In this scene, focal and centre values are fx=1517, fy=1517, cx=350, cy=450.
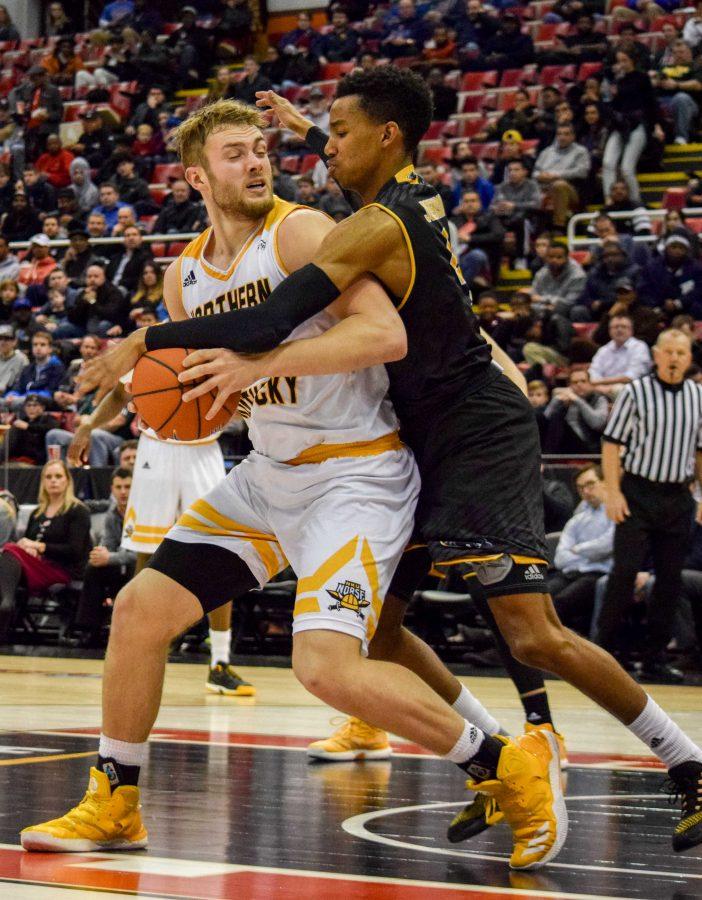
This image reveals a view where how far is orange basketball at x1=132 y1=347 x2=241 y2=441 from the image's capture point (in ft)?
12.1

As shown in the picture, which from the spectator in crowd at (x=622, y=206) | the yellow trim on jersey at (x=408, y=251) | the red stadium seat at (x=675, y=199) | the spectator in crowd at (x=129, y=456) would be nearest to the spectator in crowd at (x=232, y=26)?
the spectator in crowd at (x=622, y=206)

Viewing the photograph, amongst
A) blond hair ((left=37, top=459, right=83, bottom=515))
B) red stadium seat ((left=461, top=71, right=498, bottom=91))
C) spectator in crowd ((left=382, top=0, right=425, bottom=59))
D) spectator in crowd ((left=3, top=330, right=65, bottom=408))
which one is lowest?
blond hair ((left=37, top=459, right=83, bottom=515))

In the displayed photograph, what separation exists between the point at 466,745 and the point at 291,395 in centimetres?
99

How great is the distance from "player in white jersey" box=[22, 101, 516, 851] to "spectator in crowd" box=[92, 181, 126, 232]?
49.9 ft

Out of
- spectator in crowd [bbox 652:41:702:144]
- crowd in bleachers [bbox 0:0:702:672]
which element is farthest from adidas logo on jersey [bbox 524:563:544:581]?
spectator in crowd [bbox 652:41:702:144]

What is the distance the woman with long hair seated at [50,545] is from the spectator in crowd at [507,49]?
9.19m

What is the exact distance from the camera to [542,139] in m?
16.5

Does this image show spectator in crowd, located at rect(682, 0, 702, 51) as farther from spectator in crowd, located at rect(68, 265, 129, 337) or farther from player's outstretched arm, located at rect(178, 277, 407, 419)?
player's outstretched arm, located at rect(178, 277, 407, 419)

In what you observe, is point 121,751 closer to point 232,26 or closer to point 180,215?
point 180,215

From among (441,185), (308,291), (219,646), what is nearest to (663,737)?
(308,291)

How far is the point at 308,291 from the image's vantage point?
365cm

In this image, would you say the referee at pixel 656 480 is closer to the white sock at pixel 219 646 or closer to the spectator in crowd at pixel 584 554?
the spectator in crowd at pixel 584 554

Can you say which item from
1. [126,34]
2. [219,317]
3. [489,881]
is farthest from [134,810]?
[126,34]

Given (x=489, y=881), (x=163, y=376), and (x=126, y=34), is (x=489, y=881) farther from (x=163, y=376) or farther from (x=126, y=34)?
(x=126, y=34)
